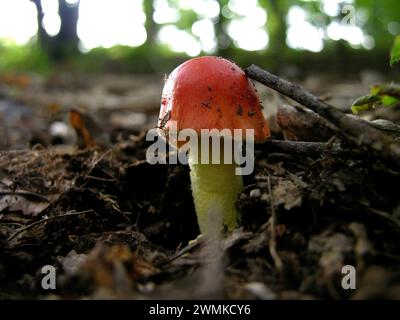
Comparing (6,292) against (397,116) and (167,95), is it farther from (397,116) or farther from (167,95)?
(397,116)

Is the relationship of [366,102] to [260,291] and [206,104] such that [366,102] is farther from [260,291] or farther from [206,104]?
[260,291]

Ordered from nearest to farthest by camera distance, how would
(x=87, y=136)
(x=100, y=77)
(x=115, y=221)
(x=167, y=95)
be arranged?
(x=167, y=95) < (x=115, y=221) < (x=87, y=136) < (x=100, y=77)

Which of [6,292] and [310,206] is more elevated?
[310,206]

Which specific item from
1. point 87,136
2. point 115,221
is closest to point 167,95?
point 115,221

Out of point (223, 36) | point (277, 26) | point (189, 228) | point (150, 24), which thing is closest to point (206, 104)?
point (189, 228)

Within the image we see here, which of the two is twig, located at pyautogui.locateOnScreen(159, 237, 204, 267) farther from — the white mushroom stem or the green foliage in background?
the green foliage in background

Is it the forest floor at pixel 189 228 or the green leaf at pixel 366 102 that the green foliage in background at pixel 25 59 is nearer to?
the forest floor at pixel 189 228

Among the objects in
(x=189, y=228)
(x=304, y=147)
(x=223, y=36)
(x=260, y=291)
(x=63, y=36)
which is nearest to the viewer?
(x=260, y=291)
